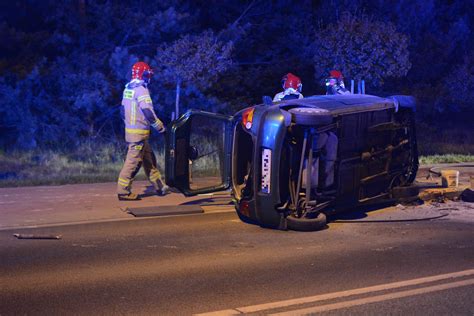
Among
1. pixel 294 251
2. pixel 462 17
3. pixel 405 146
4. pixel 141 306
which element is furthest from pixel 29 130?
pixel 462 17

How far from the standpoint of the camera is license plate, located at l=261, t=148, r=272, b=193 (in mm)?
9188

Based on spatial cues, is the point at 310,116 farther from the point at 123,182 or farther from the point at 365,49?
the point at 365,49

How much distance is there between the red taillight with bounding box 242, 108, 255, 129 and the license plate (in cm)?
43

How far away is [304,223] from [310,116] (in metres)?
1.28

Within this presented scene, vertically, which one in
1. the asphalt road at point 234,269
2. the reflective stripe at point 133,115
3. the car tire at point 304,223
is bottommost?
the asphalt road at point 234,269

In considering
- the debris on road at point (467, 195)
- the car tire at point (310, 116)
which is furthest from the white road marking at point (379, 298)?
the debris on road at point (467, 195)

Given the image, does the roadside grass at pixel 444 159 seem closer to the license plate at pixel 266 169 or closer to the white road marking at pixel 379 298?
the license plate at pixel 266 169

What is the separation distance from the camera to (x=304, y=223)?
9281mm

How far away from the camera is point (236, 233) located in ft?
30.5

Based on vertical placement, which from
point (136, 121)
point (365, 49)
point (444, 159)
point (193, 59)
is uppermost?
point (365, 49)

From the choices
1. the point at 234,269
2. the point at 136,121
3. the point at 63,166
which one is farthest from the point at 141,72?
the point at 63,166

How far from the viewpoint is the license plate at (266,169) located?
9188 mm

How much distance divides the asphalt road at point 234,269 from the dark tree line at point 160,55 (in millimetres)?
8059

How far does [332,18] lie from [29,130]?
8469 millimetres
